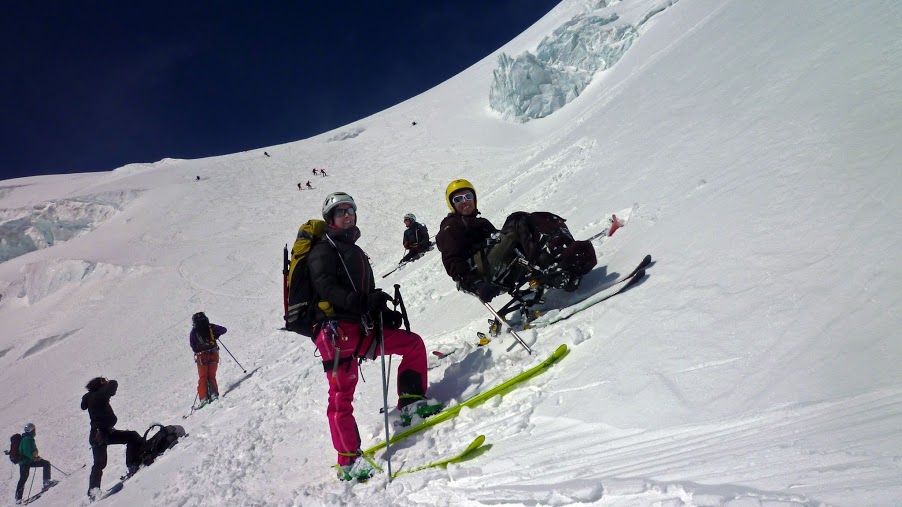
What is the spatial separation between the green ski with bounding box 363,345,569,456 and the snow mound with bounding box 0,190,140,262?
35343 mm

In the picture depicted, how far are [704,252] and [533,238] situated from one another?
1.53 metres

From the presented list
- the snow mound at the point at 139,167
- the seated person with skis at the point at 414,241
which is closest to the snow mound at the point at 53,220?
the snow mound at the point at 139,167

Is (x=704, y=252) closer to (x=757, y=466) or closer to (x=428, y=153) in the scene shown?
(x=757, y=466)

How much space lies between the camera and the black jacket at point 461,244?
4.86 m

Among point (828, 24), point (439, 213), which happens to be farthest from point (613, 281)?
point (439, 213)

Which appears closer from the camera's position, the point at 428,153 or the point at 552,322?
the point at 552,322

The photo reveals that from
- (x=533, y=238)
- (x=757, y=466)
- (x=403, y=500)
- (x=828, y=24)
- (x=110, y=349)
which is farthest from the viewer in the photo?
(x=110, y=349)

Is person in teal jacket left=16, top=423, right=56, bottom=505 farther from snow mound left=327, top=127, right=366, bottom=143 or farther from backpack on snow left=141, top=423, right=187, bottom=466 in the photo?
snow mound left=327, top=127, right=366, bottom=143

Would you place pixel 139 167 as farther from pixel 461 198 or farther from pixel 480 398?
pixel 480 398

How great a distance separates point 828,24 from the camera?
22.3ft

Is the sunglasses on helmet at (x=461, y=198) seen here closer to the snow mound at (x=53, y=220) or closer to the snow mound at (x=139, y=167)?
the snow mound at (x=53, y=220)

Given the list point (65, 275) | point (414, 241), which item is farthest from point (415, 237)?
point (65, 275)

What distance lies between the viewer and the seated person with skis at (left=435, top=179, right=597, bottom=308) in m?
4.65

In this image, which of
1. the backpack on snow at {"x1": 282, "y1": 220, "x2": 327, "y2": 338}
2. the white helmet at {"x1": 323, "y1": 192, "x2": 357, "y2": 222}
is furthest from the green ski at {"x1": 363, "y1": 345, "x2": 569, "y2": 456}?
the white helmet at {"x1": 323, "y1": 192, "x2": 357, "y2": 222}
